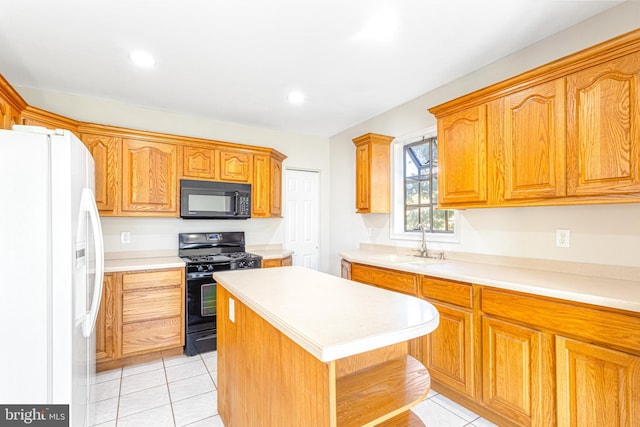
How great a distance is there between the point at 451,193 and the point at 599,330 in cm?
131

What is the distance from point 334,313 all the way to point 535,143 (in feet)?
5.87

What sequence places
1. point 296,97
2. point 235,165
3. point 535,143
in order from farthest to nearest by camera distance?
point 235,165, point 296,97, point 535,143

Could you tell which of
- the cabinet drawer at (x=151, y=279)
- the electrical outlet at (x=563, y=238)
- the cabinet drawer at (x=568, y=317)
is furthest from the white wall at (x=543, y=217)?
the cabinet drawer at (x=151, y=279)

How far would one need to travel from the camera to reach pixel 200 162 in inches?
134

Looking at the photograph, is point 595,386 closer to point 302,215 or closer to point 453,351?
point 453,351

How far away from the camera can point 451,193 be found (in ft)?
8.11

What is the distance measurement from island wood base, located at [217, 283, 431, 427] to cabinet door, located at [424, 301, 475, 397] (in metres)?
0.95

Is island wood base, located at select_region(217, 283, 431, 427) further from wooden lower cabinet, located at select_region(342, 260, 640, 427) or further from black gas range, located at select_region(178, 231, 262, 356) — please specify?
black gas range, located at select_region(178, 231, 262, 356)

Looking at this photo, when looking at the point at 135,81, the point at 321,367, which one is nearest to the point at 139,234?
the point at 135,81

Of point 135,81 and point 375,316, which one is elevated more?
point 135,81

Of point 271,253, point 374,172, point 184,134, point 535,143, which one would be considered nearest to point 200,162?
point 184,134

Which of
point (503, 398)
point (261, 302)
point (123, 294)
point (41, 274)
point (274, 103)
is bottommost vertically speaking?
point (503, 398)

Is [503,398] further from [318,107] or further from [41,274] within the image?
[318,107]

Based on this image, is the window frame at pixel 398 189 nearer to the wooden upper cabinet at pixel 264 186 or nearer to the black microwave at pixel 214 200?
the wooden upper cabinet at pixel 264 186
